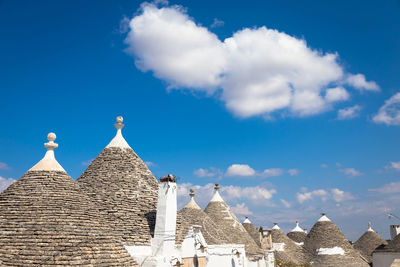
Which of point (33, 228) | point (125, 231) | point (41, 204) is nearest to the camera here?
point (33, 228)

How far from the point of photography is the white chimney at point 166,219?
446 inches

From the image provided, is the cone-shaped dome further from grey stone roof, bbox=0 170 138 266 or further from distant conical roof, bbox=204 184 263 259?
grey stone roof, bbox=0 170 138 266

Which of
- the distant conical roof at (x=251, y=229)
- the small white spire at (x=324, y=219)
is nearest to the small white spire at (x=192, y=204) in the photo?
the distant conical roof at (x=251, y=229)

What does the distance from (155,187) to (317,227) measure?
906 inches

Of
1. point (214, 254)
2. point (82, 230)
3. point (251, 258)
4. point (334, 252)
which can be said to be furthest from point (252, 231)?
point (82, 230)

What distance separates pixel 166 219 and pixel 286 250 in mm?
21905

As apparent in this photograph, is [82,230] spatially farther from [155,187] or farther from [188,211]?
[188,211]

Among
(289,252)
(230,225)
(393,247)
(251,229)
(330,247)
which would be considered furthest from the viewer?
(289,252)

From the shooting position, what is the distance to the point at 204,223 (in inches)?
720

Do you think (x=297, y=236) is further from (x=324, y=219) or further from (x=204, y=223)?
(x=204, y=223)

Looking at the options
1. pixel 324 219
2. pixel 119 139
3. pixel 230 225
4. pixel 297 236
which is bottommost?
pixel 230 225

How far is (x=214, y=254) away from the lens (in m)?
15.6

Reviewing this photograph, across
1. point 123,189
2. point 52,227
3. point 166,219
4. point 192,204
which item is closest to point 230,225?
A: point 192,204

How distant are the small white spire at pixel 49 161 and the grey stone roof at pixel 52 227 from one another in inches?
6.3
